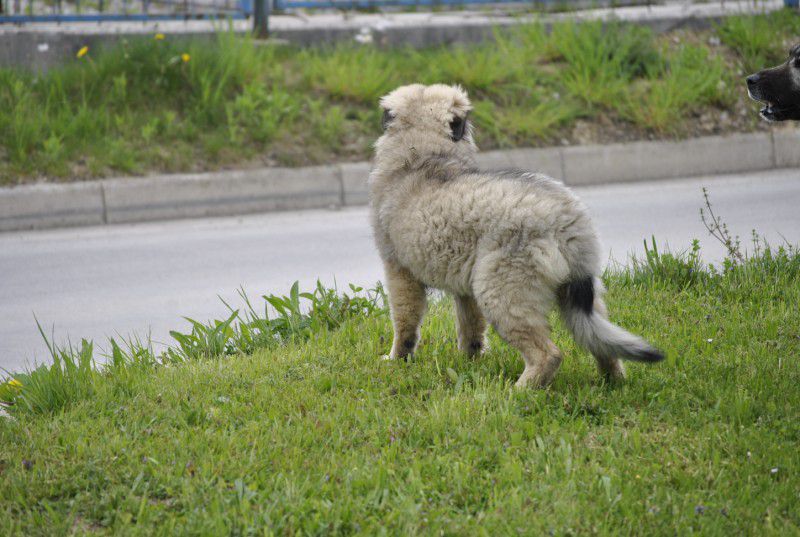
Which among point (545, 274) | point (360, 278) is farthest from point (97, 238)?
point (545, 274)

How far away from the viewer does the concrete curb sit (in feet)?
25.9

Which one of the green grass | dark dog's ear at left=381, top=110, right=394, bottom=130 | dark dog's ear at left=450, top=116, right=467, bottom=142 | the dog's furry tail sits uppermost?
the green grass

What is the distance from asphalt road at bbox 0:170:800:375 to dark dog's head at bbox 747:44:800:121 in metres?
1.51

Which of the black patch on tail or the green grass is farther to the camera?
the green grass

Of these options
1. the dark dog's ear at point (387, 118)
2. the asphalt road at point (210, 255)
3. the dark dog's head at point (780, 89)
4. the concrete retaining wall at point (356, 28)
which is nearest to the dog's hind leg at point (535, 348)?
the dark dog's ear at point (387, 118)

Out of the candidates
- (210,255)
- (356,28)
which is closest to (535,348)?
(210,255)

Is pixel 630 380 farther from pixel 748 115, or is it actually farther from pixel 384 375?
pixel 748 115

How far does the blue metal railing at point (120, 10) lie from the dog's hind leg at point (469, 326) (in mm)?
6264

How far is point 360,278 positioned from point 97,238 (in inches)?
96.6

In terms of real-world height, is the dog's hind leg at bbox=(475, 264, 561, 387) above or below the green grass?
below

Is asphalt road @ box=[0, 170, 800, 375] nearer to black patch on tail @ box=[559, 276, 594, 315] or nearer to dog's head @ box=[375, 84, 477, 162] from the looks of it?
dog's head @ box=[375, 84, 477, 162]

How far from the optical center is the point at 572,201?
385 centimetres

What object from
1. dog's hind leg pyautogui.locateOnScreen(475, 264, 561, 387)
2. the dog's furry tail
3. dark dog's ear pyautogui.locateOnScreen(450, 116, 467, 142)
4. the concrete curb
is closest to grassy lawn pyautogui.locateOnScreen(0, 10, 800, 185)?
the concrete curb

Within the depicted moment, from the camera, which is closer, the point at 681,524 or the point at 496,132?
the point at 681,524
